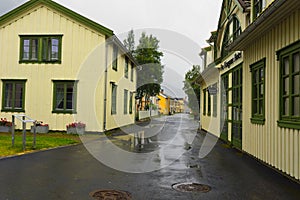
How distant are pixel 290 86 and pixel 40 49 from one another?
15196 millimetres

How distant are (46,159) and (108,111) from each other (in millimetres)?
9869

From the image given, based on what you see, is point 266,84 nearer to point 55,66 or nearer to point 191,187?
point 191,187

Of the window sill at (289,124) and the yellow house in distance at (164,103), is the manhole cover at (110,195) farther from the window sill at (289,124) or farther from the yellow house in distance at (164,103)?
the yellow house in distance at (164,103)

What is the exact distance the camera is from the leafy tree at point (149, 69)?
40.4 meters

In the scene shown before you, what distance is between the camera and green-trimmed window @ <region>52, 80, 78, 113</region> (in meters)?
17.9

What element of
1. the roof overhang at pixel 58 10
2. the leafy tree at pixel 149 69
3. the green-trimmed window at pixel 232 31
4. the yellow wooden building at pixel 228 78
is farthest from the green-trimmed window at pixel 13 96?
the leafy tree at pixel 149 69

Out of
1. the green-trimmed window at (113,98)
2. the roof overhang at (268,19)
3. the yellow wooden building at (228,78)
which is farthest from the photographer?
the green-trimmed window at (113,98)

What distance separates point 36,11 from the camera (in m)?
18.5

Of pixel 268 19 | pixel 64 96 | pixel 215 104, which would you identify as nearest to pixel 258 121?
pixel 268 19

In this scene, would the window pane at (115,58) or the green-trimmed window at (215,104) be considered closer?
the green-trimmed window at (215,104)

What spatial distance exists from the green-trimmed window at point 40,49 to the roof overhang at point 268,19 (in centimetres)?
1157

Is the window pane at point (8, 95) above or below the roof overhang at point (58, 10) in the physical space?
below

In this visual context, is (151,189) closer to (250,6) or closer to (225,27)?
(250,6)

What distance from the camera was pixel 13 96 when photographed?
60.9 feet
